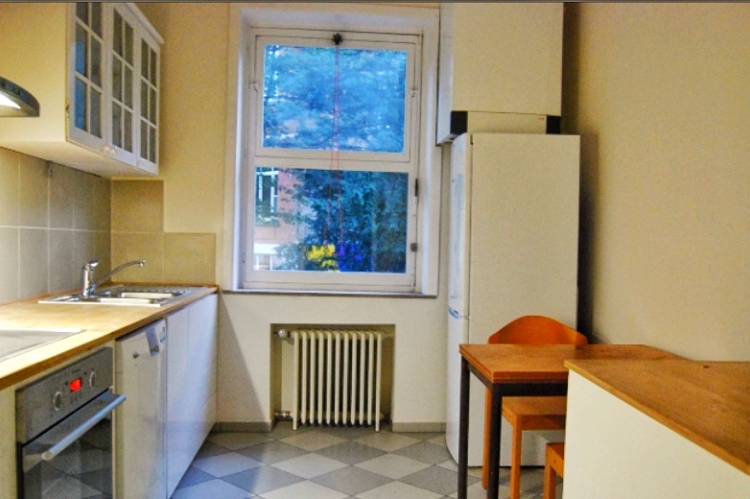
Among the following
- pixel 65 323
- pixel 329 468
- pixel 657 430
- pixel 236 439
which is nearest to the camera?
pixel 657 430

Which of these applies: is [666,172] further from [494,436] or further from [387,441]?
[387,441]

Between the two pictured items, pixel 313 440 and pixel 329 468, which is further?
pixel 313 440

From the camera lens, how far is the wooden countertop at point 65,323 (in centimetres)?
114

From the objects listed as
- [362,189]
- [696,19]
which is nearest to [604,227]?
[696,19]

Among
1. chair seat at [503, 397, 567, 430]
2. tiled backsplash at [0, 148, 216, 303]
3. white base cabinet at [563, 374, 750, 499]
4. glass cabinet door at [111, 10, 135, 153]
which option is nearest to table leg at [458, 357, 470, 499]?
chair seat at [503, 397, 567, 430]

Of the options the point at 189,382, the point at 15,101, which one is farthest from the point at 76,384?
the point at 189,382

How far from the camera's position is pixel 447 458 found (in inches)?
109

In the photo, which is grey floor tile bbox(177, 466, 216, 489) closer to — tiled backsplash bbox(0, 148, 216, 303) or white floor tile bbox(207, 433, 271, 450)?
white floor tile bbox(207, 433, 271, 450)

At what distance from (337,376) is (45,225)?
5.63 feet

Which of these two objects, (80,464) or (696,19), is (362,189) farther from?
(80,464)

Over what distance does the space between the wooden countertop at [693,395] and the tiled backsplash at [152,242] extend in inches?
90.8

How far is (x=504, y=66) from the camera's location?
2.71 m

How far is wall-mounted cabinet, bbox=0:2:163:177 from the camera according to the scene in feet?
5.99

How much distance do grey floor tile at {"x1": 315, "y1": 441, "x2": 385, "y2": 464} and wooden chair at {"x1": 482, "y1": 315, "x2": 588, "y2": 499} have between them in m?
0.65
